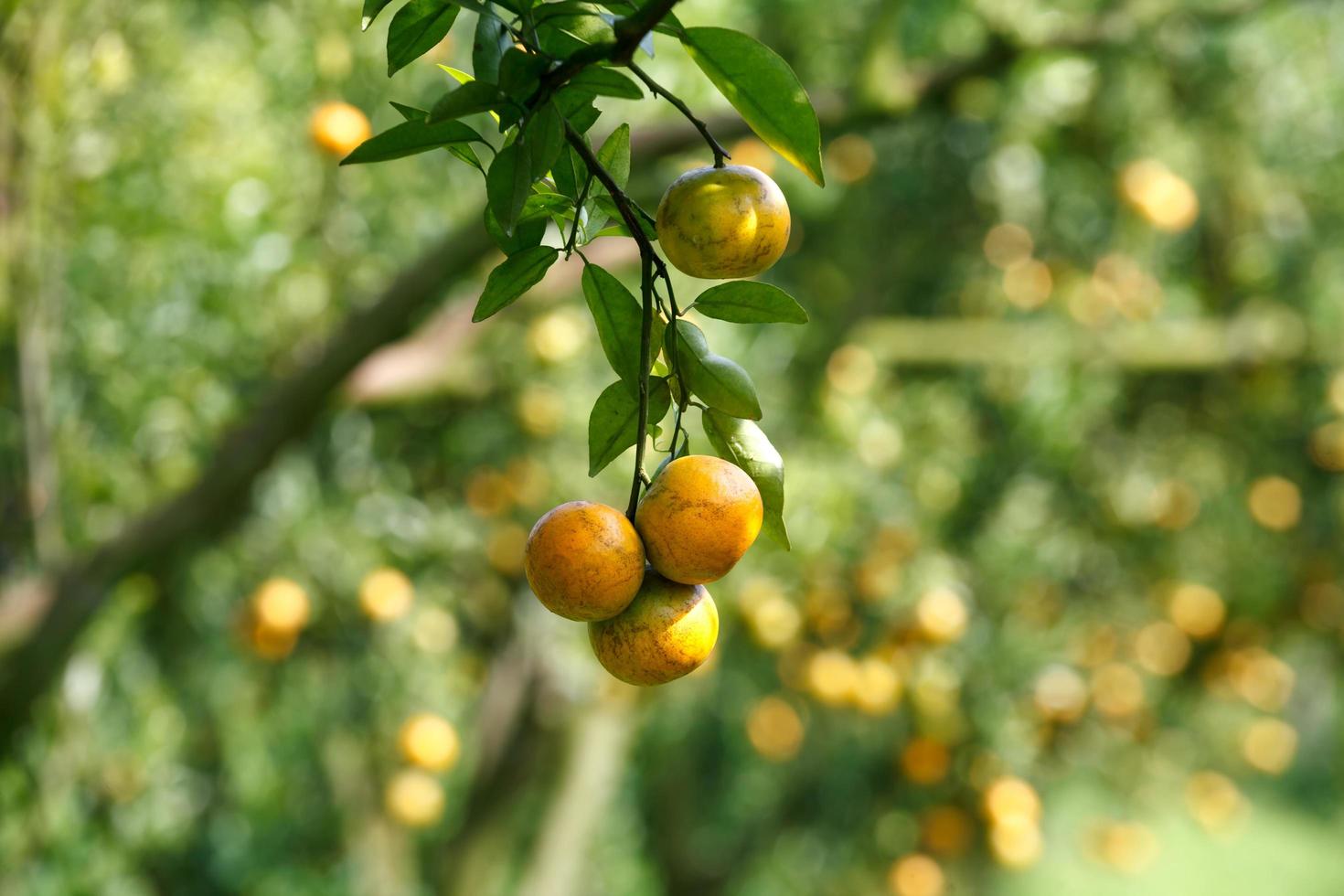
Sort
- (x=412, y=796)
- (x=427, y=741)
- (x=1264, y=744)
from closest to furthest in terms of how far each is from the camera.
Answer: (x=427, y=741) → (x=412, y=796) → (x=1264, y=744)

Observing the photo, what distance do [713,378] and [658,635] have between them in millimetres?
126

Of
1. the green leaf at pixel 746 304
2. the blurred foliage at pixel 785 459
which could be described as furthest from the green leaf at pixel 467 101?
the blurred foliage at pixel 785 459

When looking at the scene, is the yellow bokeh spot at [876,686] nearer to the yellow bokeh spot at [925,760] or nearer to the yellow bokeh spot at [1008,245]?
the yellow bokeh spot at [925,760]

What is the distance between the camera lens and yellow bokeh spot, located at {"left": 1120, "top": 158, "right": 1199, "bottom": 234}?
281cm

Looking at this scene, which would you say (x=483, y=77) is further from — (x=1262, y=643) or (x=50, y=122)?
(x=1262, y=643)

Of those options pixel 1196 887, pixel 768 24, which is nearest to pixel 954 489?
pixel 768 24

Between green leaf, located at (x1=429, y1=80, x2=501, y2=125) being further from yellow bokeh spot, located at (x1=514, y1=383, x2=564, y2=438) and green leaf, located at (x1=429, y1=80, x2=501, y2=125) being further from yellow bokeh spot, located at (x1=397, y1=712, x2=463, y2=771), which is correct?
yellow bokeh spot, located at (x1=397, y1=712, x2=463, y2=771)

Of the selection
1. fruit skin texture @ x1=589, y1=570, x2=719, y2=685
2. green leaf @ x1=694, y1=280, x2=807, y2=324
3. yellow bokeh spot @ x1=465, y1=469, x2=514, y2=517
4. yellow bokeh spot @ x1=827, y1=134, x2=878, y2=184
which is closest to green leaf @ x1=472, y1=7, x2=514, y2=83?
green leaf @ x1=694, y1=280, x2=807, y2=324

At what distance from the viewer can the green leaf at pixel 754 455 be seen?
0.60 meters

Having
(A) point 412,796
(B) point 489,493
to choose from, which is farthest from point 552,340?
(A) point 412,796

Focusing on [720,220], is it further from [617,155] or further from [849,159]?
[849,159]

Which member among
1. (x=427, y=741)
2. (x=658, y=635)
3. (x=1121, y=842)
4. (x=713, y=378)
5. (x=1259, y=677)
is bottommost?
(x=1121, y=842)

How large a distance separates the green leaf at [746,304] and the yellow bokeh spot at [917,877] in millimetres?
3094

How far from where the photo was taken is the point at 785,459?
105 inches
